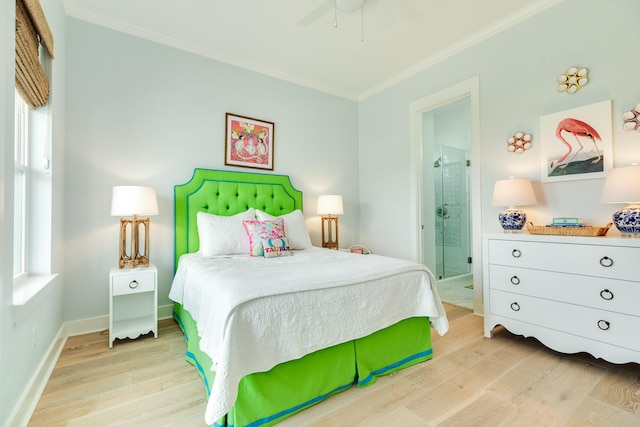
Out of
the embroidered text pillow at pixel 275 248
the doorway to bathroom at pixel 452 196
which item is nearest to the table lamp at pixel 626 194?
the embroidered text pillow at pixel 275 248

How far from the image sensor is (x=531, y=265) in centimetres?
214

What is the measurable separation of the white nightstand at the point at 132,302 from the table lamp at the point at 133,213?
129mm

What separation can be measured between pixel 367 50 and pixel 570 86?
72.6 inches

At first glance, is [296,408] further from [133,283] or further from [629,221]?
[629,221]

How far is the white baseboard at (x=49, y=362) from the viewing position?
1406 mm

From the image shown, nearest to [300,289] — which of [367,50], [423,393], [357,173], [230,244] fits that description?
[423,393]

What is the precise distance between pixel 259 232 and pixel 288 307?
134 cm


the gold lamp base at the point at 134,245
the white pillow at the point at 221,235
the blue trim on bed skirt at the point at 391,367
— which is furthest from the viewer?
the white pillow at the point at 221,235

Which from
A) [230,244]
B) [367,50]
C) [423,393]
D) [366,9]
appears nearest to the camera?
[423,393]

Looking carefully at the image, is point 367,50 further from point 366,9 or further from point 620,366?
point 620,366

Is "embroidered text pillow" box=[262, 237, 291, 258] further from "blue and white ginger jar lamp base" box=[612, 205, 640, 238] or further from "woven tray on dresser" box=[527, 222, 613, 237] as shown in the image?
"blue and white ginger jar lamp base" box=[612, 205, 640, 238]

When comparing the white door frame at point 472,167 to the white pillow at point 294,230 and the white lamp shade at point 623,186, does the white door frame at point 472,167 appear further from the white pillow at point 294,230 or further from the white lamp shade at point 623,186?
the white pillow at point 294,230

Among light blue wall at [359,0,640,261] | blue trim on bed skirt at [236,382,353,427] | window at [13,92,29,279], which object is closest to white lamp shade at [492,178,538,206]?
light blue wall at [359,0,640,261]

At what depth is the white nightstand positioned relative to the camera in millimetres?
2225
